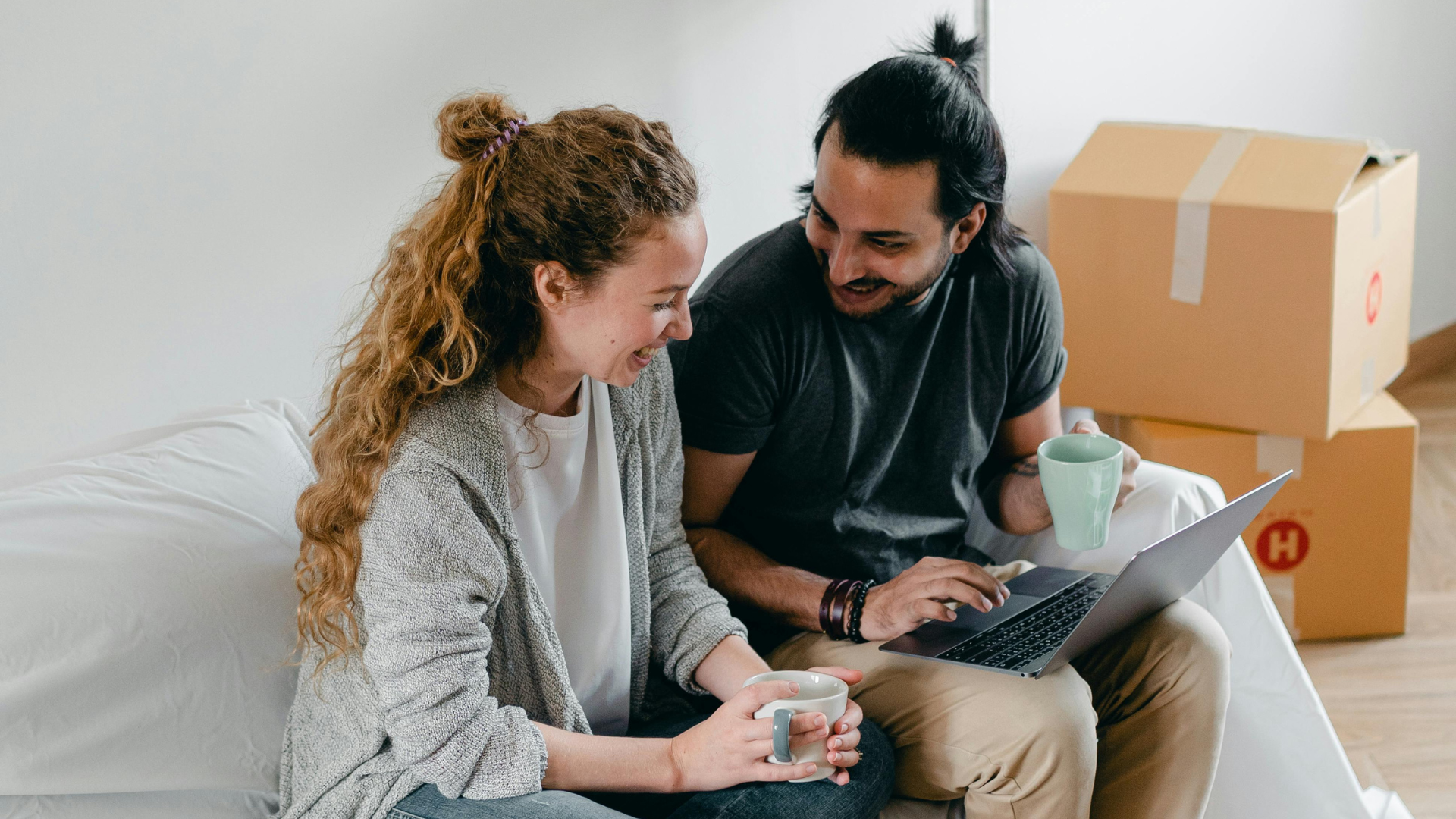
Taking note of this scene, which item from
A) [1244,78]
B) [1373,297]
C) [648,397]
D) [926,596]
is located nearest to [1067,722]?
[926,596]

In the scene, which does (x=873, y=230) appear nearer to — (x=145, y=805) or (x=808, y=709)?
(x=808, y=709)

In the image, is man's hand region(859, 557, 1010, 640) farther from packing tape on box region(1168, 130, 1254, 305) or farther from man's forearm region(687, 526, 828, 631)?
packing tape on box region(1168, 130, 1254, 305)

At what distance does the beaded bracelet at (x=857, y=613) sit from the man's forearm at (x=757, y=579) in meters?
0.04

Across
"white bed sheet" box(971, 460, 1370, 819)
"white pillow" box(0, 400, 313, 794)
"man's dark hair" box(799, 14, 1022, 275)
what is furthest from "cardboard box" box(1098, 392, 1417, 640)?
"white pillow" box(0, 400, 313, 794)

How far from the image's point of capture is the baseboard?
122 inches

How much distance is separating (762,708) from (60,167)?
2.97ft

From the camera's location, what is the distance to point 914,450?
149cm

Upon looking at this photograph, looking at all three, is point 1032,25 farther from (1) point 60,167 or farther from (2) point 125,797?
(2) point 125,797

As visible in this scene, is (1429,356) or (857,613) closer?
(857,613)

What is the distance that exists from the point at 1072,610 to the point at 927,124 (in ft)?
1.84

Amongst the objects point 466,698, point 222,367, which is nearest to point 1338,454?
point 466,698

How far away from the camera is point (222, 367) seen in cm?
142

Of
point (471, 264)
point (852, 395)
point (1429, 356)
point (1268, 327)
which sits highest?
point (471, 264)

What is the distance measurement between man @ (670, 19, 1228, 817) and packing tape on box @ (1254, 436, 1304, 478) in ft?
2.31
